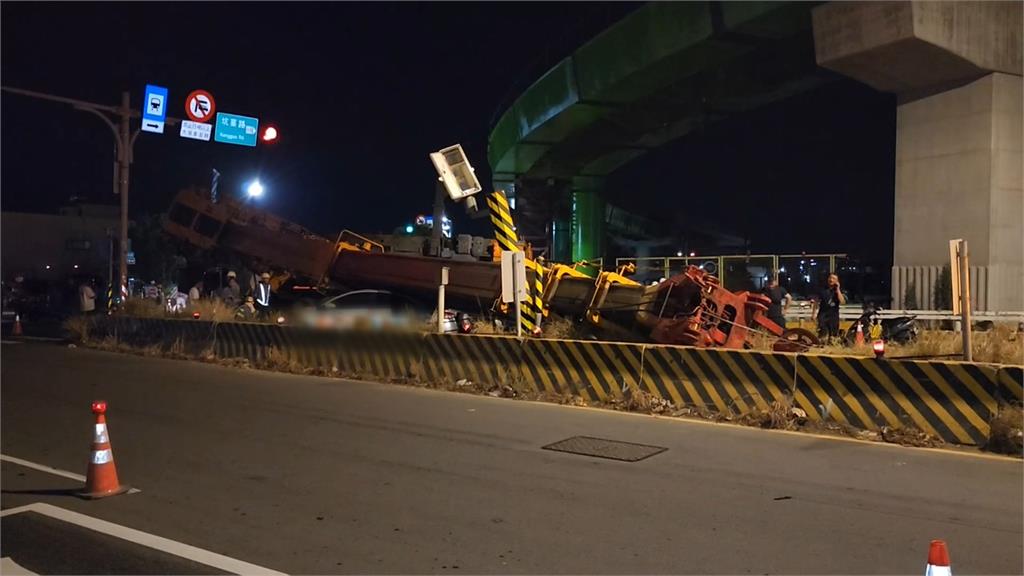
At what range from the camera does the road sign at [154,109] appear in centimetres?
2002

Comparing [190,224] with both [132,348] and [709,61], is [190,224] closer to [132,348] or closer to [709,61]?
[132,348]

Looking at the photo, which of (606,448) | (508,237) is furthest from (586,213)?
(606,448)

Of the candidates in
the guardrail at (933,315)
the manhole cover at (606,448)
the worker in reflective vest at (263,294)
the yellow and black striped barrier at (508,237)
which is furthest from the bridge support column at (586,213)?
the manhole cover at (606,448)

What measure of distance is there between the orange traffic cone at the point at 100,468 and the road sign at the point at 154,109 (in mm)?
16200

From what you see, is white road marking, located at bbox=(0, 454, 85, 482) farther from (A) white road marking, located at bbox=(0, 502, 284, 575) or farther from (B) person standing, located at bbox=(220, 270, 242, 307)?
(B) person standing, located at bbox=(220, 270, 242, 307)

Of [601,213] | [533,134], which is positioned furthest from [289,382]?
[601,213]

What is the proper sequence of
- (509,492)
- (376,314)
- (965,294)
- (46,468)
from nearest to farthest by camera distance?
(509,492)
(46,468)
(965,294)
(376,314)

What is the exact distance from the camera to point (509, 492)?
6324 mm

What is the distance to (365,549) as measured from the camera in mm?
4980

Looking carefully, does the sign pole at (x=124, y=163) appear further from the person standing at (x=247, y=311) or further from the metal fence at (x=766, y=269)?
the metal fence at (x=766, y=269)

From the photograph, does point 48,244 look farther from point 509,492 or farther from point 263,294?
point 509,492

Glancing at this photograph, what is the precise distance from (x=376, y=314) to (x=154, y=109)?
10449 mm

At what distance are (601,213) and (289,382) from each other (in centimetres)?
2956

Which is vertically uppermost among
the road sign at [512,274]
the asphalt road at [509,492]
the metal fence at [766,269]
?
the metal fence at [766,269]
